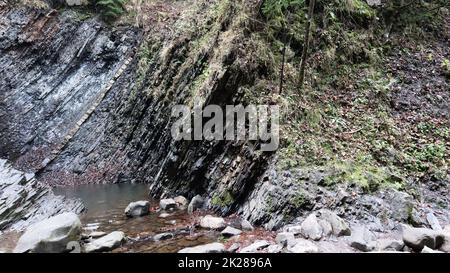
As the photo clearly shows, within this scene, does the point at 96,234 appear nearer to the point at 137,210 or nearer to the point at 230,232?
the point at 137,210

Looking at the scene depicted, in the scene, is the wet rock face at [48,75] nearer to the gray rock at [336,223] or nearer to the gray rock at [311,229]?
the gray rock at [311,229]

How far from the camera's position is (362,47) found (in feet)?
35.3

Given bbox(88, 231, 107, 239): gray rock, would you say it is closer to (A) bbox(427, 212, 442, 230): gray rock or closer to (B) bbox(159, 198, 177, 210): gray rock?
(B) bbox(159, 198, 177, 210): gray rock

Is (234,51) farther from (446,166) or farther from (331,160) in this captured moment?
(446,166)

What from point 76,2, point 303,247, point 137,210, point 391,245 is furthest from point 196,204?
point 76,2

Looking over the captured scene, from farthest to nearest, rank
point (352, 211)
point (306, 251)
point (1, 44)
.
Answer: point (1, 44), point (352, 211), point (306, 251)

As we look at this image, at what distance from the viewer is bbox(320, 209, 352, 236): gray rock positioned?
610 cm

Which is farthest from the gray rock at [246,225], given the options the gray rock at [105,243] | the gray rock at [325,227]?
the gray rock at [105,243]

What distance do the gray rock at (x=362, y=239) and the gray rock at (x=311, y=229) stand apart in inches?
19.5

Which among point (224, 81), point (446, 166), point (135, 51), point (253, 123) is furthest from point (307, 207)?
point (135, 51)

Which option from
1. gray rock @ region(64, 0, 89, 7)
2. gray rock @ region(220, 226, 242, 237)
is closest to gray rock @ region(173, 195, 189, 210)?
gray rock @ region(220, 226, 242, 237)

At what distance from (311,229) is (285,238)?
0.51m

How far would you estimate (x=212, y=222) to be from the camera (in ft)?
23.7
